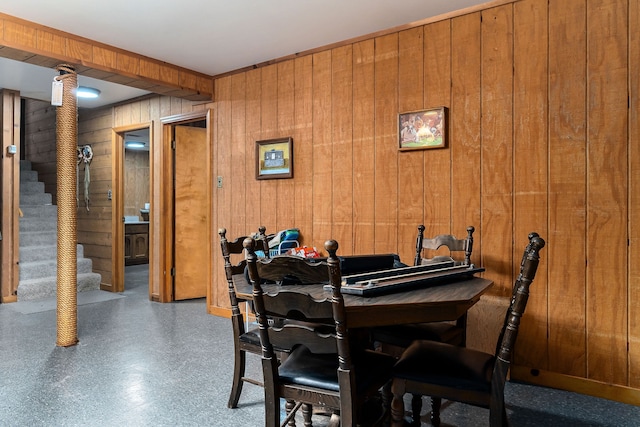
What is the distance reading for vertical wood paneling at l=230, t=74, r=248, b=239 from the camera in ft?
13.9

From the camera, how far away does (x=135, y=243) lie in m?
8.13

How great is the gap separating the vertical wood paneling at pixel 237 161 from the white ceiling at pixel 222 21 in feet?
1.35

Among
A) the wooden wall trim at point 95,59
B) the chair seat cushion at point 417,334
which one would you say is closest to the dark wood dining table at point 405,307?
the chair seat cushion at point 417,334

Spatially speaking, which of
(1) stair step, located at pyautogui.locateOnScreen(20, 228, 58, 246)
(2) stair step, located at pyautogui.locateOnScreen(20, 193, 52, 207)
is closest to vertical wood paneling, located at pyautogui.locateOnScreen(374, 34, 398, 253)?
(1) stair step, located at pyautogui.locateOnScreen(20, 228, 58, 246)

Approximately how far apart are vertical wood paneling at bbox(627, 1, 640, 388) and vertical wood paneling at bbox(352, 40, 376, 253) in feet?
5.41

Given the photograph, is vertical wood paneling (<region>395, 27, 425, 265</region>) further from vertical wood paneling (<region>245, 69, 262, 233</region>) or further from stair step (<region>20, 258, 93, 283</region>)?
stair step (<region>20, 258, 93, 283</region>)

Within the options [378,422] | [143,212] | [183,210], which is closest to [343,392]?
[378,422]

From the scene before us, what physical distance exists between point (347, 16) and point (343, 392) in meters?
2.58

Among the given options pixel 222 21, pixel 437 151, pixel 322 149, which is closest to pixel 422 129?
pixel 437 151

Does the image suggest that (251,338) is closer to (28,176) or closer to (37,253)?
(37,253)

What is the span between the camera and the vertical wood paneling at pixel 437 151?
119 inches

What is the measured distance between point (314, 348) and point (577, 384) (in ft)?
6.45

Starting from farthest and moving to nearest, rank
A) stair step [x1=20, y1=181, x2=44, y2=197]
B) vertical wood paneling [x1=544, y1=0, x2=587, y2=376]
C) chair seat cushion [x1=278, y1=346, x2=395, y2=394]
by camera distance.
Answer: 1. stair step [x1=20, y1=181, x2=44, y2=197]
2. vertical wood paneling [x1=544, y1=0, x2=587, y2=376]
3. chair seat cushion [x1=278, y1=346, x2=395, y2=394]

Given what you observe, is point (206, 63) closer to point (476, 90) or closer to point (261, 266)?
point (476, 90)
